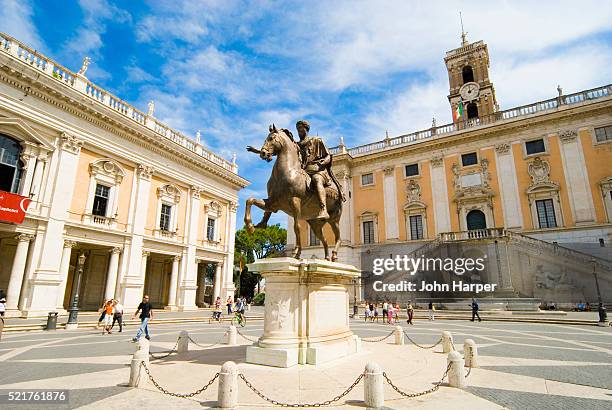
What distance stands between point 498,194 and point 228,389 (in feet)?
94.3

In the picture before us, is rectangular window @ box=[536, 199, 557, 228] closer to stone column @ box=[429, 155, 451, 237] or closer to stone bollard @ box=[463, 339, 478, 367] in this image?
stone column @ box=[429, 155, 451, 237]

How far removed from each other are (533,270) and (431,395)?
23.1 metres

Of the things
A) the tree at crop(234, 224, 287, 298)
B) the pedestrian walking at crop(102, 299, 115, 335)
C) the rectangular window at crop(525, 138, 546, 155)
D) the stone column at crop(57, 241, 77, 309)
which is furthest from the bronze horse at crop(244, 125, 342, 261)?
the tree at crop(234, 224, 287, 298)

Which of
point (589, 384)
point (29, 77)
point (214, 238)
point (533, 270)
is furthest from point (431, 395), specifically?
point (214, 238)

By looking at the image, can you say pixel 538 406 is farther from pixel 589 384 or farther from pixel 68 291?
pixel 68 291

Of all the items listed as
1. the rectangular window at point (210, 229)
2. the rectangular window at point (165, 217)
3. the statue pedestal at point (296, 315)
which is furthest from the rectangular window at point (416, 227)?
the statue pedestal at point (296, 315)

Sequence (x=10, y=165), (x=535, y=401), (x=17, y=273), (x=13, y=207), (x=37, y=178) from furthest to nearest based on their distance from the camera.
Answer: (x=37, y=178) → (x=10, y=165) → (x=17, y=273) → (x=13, y=207) → (x=535, y=401)

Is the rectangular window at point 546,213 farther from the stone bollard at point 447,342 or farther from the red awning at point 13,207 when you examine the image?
the red awning at point 13,207

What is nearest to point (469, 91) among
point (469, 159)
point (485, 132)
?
point (485, 132)

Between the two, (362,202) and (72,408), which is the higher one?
(362,202)

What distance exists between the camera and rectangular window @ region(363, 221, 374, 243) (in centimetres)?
3155

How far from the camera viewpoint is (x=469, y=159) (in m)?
28.7

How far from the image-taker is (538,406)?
4039 mm

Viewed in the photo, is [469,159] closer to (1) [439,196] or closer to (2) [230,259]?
(1) [439,196]
